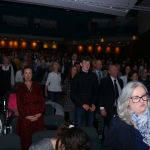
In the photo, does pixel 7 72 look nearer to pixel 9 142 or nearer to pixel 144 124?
pixel 9 142

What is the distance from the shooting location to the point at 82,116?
5.08 meters

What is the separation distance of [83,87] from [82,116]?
535mm

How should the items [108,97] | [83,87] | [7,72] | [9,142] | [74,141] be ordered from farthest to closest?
1. [7,72]
2. [108,97]
3. [83,87]
4. [9,142]
5. [74,141]

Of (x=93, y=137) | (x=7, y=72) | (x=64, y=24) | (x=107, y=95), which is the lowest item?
(x=93, y=137)

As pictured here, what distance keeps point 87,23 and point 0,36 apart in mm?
7746

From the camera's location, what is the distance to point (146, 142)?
2197 mm

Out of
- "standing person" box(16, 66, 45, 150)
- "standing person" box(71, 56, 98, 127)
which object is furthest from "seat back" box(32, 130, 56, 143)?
"standing person" box(71, 56, 98, 127)

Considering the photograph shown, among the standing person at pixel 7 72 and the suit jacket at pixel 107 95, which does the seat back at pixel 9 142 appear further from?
Result: the standing person at pixel 7 72

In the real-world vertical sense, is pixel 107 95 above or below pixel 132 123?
above

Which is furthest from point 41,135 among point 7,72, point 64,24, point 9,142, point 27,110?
point 64,24

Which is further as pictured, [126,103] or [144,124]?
[126,103]

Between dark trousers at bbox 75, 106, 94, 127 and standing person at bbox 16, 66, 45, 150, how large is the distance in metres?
0.76

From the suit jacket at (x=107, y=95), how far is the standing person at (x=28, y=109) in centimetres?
119

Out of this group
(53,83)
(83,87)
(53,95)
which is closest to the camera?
(83,87)
